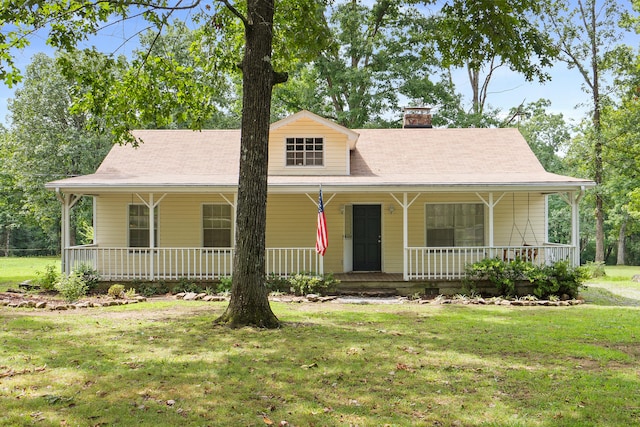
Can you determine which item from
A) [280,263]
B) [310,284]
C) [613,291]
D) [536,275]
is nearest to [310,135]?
[280,263]

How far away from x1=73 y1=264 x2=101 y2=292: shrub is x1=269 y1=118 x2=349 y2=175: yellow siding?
17.8 ft

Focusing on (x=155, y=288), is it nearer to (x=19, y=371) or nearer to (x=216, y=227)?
(x=216, y=227)

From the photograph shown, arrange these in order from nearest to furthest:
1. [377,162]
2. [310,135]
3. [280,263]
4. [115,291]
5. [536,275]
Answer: [536,275] < [115,291] < [280,263] < [310,135] < [377,162]

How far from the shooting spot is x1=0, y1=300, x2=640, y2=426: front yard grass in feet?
15.8

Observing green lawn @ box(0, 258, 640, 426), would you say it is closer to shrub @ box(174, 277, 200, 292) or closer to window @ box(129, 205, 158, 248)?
shrub @ box(174, 277, 200, 292)

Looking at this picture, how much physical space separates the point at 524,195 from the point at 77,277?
12.1 meters

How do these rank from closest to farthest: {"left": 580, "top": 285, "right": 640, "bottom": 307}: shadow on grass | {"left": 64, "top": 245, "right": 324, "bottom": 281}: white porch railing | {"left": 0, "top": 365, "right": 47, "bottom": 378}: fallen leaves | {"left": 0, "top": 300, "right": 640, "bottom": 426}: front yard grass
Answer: {"left": 0, "top": 300, "right": 640, "bottom": 426}: front yard grass < {"left": 0, "top": 365, "right": 47, "bottom": 378}: fallen leaves < {"left": 580, "top": 285, "right": 640, "bottom": 307}: shadow on grass < {"left": 64, "top": 245, "right": 324, "bottom": 281}: white porch railing

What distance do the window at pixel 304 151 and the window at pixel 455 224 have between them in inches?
139

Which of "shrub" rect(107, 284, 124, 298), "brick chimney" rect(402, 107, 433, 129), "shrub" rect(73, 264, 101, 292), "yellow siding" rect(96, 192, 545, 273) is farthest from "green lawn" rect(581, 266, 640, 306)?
"shrub" rect(73, 264, 101, 292)

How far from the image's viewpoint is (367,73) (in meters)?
25.0

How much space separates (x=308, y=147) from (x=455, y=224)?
15.6ft

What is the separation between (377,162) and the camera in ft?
54.6

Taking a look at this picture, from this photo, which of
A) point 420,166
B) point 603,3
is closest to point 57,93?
point 420,166

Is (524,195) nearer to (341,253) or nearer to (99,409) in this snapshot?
(341,253)
